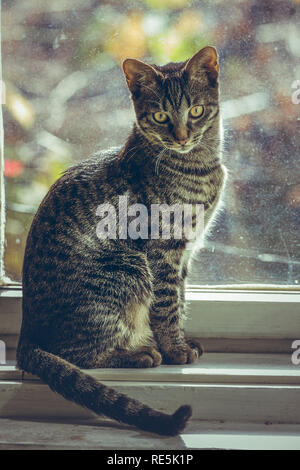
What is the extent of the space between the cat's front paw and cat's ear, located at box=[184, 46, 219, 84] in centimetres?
63

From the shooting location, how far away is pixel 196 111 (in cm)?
135

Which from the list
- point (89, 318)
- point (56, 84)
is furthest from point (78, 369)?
point (56, 84)

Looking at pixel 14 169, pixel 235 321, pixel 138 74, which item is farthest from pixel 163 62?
pixel 235 321

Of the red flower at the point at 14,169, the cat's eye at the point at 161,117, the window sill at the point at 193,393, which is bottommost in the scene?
the window sill at the point at 193,393

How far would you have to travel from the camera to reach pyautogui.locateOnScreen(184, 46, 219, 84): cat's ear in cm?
131

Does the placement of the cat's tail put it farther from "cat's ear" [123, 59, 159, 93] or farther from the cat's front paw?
"cat's ear" [123, 59, 159, 93]

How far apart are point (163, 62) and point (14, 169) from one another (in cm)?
47

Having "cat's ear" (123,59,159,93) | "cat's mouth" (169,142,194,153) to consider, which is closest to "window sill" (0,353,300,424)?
"cat's mouth" (169,142,194,153)

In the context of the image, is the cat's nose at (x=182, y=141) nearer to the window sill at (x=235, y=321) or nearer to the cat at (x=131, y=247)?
the cat at (x=131, y=247)

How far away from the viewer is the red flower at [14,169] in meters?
1.48

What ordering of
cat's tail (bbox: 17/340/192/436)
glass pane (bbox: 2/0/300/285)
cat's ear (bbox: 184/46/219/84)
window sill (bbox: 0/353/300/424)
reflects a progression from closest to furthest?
cat's tail (bbox: 17/340/192/436), window sill (bbox: 0/353/300/424), cat's ear (bbox: 184/46/219/84), glass pane (bbox: 2/0/300/285)

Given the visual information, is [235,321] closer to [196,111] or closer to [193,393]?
[193,393]

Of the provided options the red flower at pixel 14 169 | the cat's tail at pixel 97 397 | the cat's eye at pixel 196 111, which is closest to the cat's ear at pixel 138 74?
the cat's eye at pixel 196 111
